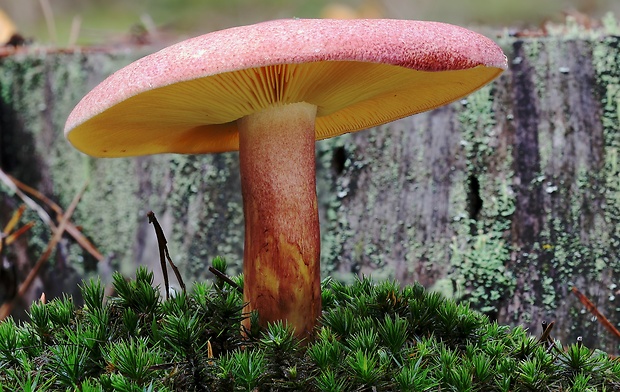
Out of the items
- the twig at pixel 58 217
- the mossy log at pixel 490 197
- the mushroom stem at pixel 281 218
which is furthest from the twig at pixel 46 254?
the mushroom stem at pixel 281 218

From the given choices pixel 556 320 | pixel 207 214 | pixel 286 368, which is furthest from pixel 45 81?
pixel 556 320

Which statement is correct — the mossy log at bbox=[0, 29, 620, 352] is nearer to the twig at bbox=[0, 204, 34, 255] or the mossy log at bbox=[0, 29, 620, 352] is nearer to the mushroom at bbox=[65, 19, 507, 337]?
the mushroom at bbox=[65, 19, 507, 337]

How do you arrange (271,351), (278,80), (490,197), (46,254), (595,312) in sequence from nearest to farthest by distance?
(271,351) < (278,80) < (595,312) < (490,197) < (46,254)

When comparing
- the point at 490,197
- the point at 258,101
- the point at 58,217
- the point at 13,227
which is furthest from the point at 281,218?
the point at 13,227

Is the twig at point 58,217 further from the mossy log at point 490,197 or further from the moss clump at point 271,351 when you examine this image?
the moss clump at point 271,351

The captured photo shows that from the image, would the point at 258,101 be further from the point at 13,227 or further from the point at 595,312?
the point at 13,227

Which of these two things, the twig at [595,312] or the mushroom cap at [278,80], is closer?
the mushroom cap at [278,80]

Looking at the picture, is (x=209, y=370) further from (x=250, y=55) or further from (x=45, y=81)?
(x=45, y=81)
